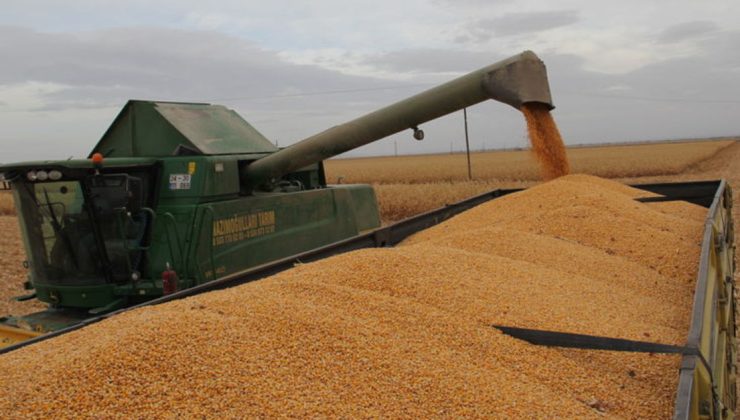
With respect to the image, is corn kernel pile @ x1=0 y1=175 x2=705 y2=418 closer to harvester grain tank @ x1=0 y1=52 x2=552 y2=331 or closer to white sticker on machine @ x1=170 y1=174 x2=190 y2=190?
harvester grain tank @ x1=0 y1=52 x2=552 y2=331

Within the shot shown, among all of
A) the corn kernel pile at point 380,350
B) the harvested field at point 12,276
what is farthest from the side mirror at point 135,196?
the harvested field at point 12,276

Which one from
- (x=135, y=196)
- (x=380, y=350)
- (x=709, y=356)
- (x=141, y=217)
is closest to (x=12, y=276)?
(x=135, y=196)

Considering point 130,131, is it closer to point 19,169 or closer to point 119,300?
Result: point 19,169

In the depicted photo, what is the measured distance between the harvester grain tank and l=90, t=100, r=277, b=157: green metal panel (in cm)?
1

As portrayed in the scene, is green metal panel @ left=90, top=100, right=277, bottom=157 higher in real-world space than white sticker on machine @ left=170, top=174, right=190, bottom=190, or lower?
higher

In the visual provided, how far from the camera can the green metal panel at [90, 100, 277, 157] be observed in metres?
5.07

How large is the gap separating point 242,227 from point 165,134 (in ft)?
3.24

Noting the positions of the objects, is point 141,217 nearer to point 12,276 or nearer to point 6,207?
point 12,276

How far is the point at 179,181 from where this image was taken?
480 centimetres

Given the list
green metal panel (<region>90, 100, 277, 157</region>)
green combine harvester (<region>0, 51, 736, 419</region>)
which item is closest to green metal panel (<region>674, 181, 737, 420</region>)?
green combine harvester (<region>0, 51, 736, 419</region>)

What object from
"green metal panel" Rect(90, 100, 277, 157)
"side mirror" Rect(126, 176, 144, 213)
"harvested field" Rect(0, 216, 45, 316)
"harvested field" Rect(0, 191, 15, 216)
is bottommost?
"harvested field" Rect(0, 216, 45, 316)

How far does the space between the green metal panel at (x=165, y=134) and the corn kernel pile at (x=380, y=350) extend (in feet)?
7.12

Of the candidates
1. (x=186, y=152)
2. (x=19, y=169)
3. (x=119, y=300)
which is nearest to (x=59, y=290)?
(x=119, y=300)

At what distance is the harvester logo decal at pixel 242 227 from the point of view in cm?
474
